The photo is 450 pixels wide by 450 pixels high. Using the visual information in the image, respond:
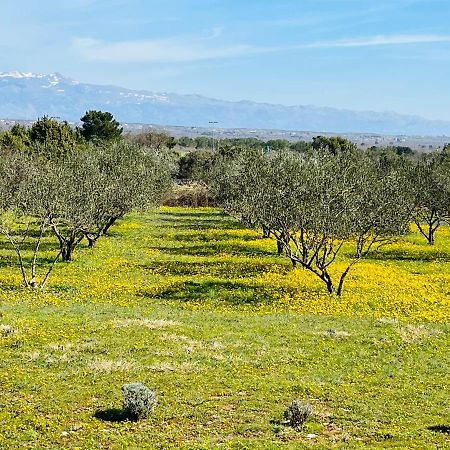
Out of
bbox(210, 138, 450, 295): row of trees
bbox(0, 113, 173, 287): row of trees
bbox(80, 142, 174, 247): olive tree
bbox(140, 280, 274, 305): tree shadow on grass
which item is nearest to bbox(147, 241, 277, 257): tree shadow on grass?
bbox(80, 142, 174, 247): olive tree

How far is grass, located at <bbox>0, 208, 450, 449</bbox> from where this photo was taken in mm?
13578

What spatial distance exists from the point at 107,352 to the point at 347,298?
1616 cm

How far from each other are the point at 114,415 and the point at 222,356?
5.99 metres

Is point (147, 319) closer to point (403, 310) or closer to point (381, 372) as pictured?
point (381, 372)

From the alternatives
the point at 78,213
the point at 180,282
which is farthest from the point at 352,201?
the point at 78,213

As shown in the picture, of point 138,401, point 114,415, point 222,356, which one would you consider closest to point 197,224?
point 222,356

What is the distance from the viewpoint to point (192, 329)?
23.3 meters

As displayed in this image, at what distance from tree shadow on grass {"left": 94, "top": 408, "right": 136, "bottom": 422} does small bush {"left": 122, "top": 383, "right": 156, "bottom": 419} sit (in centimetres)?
8

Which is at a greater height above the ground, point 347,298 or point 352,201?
point 352,201

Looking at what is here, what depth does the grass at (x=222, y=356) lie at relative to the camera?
13.6 metres

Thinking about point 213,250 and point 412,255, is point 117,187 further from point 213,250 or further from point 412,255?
point 412,255

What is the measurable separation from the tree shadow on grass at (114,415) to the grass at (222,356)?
0.16 ft

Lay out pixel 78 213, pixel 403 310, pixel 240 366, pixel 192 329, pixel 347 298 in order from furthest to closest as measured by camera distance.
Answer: pixel 78 213, pixel 347 298, pixel 403 310, pixel 192 329, pixel 240 366

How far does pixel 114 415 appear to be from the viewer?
14.2 m
